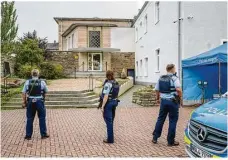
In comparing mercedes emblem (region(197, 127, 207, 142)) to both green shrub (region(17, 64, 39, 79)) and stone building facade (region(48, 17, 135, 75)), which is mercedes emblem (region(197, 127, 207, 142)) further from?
stone building facade (region(48, 17, 135, 75))

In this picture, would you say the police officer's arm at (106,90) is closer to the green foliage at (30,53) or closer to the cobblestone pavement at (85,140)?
the cobblestone pavement at (85,140)

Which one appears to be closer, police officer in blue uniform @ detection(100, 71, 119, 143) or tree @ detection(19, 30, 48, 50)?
police officer in blue uniform @ detection(100, 71, 119, 143)

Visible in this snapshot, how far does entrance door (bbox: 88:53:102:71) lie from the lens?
3656cm

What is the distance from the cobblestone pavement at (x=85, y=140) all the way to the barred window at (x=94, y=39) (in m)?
25.4

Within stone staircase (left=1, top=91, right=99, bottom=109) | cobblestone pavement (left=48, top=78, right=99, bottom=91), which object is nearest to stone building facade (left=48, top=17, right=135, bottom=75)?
cobblestone pavement (left=48, top=78, right=99, bottom=91)

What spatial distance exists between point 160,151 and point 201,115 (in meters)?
2.21

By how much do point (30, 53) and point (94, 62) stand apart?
27.9 feet

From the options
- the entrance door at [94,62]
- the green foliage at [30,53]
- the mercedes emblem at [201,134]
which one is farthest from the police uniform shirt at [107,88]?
the entrance door at [94,62]

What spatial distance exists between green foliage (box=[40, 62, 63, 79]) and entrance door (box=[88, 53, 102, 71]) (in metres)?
4.81

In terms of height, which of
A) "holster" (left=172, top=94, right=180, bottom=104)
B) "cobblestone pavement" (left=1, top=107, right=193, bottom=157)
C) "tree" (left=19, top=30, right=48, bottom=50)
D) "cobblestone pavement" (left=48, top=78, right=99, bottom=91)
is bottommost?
"cobblestone pavement" (left=1, top=107, right=193, bottom=157)

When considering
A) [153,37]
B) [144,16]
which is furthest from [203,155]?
[144,16]

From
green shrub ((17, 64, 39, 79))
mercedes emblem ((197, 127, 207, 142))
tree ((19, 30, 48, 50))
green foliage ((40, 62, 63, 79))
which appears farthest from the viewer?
tree ((19, 30, 48, 50))

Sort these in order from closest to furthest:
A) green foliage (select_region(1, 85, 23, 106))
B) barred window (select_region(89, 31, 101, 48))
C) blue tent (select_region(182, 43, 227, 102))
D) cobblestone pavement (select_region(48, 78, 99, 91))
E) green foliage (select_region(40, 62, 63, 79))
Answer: blue tent (select_region(182, 43, 227, 102)) → green foliage (select_region(1, 85, 23, 106)) → cobblestone pavement (select_region(48, 78, 99, 91)) → green foliage (select_region(40, 62, 63, 79)) → barred window (select_region(89, 31, 101, 48))

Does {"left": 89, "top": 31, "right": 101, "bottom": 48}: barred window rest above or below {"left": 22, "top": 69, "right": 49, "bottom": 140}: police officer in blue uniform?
above
